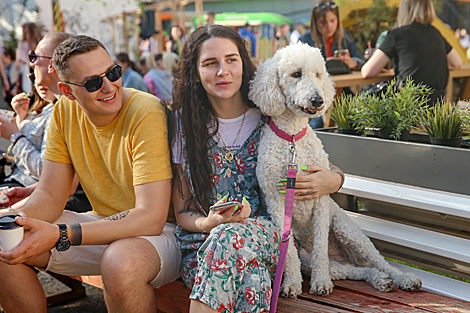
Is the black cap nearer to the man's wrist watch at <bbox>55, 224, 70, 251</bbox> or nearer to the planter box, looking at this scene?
the man's wrist watch at <bbox>55, 224, 70, 251</bbox>

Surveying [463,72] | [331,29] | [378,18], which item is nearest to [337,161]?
[331,29]

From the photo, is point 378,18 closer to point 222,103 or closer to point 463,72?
point 463,72

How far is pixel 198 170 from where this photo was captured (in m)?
1.97

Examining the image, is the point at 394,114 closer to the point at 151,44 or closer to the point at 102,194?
the point at 102,194

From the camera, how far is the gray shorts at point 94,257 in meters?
1.95

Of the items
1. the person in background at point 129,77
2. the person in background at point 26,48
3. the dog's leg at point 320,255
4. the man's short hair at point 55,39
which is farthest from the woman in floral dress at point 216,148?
the person in background at point 26,48

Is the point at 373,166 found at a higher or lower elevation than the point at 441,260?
higher

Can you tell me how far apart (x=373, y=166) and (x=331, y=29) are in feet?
8.36

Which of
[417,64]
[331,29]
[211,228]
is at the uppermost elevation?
[331,29]

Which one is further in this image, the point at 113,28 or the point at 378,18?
the point at 113,28

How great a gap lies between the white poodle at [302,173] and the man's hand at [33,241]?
0.94 meters

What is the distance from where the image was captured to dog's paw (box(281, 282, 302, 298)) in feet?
6.08

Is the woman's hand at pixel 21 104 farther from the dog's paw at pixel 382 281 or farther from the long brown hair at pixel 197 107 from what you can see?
the dog's paw at pixel 382 281

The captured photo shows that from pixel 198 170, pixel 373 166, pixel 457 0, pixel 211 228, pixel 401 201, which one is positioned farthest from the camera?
pixel 457 0
